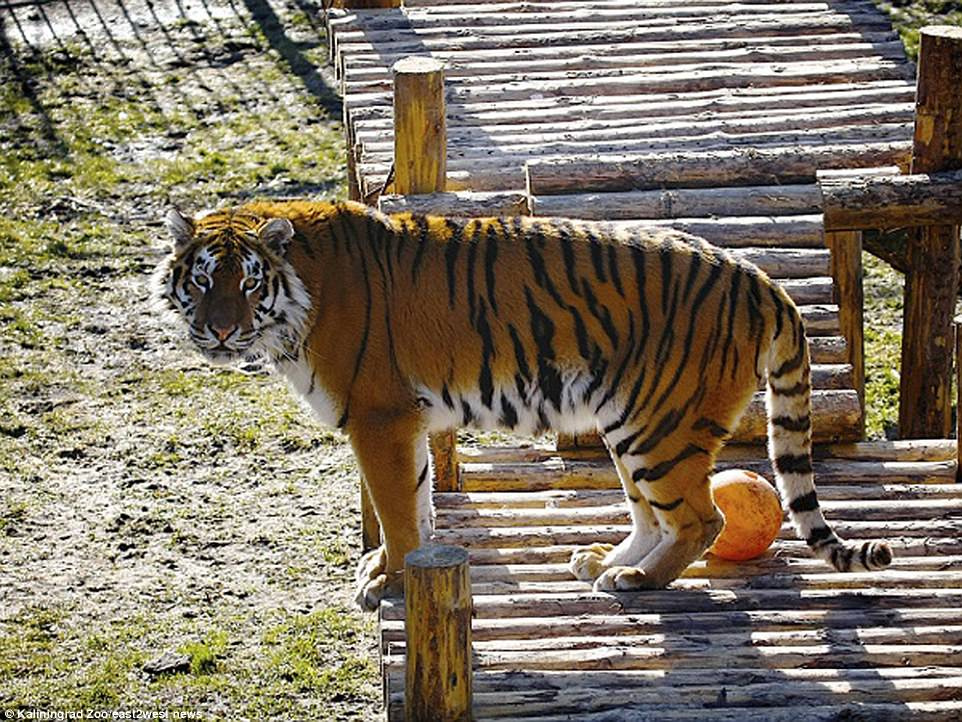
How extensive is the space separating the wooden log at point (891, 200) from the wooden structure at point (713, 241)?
1 cm

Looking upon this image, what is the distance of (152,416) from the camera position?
336 inches

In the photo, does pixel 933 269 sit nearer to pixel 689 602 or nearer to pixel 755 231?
pixel 755 231

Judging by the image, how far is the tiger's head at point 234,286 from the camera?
19.1 ft

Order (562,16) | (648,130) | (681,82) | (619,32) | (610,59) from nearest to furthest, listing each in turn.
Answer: (648,130)
(681,82)
(610,59)
(619,32)
(562,16)

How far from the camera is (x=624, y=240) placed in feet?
19.3

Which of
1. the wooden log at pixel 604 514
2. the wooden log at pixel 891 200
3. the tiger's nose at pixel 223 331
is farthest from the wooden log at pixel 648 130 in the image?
the tiger's nose at pixel 223 331

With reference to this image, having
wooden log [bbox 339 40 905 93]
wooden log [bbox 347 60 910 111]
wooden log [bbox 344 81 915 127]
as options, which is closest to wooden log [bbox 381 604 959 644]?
wooden log [bbox 344 81 915 127]

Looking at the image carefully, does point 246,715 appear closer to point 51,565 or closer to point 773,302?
point 51,565

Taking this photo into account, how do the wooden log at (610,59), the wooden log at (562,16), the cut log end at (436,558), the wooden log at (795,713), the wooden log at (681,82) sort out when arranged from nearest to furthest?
the cut log end at (436,558)
the wooden log at (795,713)
the wooden log at (681,82)
the wooden log at (610,59)
the wooden log at (562,16)

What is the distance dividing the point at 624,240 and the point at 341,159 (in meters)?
5.39

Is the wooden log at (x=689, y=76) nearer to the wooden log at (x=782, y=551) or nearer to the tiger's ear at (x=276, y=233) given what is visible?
the tiger's ear at (x=276, y=233)

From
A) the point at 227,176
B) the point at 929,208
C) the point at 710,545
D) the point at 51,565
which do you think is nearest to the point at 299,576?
the point at 51,565

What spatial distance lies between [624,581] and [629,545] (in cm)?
19

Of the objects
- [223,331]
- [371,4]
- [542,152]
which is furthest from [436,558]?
[371,4]
